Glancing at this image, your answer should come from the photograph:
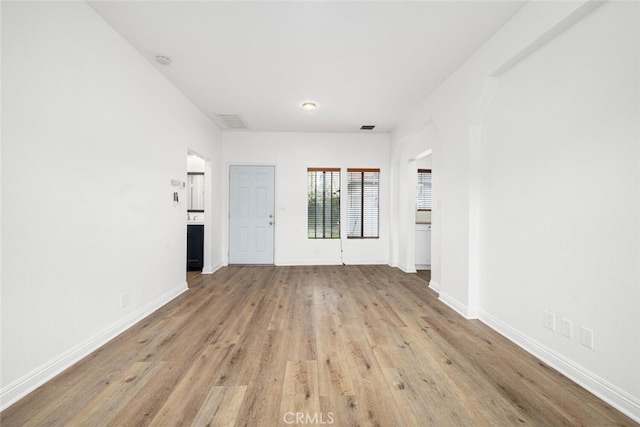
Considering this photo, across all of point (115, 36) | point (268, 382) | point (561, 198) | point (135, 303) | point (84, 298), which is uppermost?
point (115, 36)

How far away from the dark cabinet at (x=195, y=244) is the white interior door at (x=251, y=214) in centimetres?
63

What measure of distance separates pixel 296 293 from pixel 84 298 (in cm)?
220

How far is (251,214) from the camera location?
541cm

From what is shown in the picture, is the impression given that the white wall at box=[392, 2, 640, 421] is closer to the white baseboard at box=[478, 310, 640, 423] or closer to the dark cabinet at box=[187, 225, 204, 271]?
the white baseboard at box=[478, 310, 640, 423]

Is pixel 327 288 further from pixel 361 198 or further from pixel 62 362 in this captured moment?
pixel 62 362

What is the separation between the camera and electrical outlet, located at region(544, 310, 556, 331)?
6.34 feet

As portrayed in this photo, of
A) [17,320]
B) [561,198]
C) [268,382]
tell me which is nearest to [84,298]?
[17,320]

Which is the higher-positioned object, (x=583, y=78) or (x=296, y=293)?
(x=583, y=78)

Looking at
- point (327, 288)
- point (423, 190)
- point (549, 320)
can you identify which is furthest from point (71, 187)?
point (423, 190)

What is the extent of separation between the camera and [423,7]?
207 centimetres

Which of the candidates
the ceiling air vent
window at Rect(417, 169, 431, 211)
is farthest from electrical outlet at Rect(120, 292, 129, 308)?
window at Rect(417, 169, 431, 211)

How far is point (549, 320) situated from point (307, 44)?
3.03 metres

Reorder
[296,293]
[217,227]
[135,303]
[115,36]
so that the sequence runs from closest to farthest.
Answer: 1. [115,36]
2. [135,303]
3. [296,293]
4. [217,227]

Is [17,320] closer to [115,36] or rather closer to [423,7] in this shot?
[115,36]
